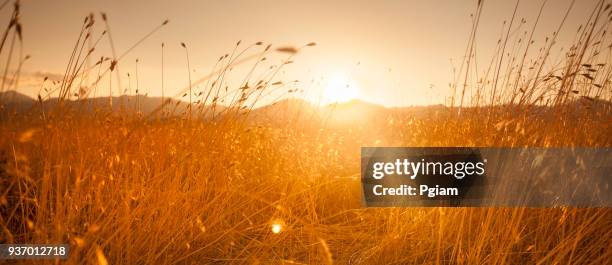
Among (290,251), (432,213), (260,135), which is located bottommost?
(290,251)

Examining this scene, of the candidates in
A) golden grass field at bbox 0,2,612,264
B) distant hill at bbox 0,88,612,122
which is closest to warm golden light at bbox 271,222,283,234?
golden grass field at bbox 0,2,612,264

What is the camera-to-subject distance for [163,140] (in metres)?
2.35

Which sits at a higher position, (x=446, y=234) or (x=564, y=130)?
(x=564, y=130)

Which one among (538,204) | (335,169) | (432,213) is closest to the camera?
(538,204)

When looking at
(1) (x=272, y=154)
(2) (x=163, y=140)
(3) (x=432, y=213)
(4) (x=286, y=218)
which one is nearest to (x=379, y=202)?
(3) (x=432, y=213)

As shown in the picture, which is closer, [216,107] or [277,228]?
[277,228]

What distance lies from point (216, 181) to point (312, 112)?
4.22 ft

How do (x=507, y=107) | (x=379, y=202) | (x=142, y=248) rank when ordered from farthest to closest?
(x=379, y=202), (x=507, y=107), (x=142, y=248)

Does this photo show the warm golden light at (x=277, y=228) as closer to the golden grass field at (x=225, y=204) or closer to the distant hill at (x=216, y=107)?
the golden grass field at (x=225, y=204)

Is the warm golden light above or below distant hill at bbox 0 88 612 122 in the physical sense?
below

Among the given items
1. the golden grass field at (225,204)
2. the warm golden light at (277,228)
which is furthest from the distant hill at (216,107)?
the warm golden light at (277,228)

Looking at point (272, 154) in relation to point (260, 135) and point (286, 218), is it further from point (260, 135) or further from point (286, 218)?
point (286, 218)

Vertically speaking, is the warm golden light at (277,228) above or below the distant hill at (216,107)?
below

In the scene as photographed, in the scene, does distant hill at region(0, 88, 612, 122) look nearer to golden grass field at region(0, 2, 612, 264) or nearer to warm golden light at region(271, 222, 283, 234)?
golden grass field at region(0, 2, 612, 264)
